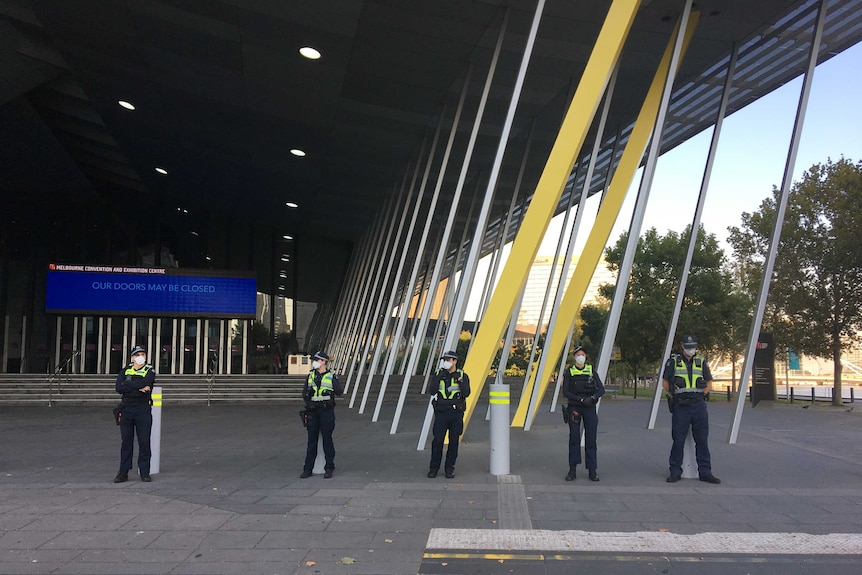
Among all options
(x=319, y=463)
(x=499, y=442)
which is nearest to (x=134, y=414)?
(x=319, y=463)

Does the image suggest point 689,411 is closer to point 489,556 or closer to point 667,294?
point 489,556

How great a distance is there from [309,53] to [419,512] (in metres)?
9.81

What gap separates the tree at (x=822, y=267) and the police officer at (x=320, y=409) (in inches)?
845

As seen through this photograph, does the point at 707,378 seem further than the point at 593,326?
No

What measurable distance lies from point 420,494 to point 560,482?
181 cm

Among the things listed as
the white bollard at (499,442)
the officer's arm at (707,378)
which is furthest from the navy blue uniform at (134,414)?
the officer's arm at (707,378)

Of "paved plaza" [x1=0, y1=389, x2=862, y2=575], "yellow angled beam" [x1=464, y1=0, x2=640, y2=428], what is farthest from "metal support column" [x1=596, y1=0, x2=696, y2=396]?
"yellow angled beam" [x1=464, y1=0, x2=640, y2=428]

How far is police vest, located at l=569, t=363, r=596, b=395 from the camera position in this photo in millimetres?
7996

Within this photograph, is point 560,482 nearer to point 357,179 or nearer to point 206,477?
point 206,477

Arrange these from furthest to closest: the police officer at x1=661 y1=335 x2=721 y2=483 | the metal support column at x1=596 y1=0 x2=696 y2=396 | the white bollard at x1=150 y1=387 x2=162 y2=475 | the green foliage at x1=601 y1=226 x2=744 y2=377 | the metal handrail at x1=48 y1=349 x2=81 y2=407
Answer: the green foliage at x1=601 y1=226 x2=744 y2=377
the metal handrail at x1=48 y1=349 x2=81 y2=407
the metal support column at x1=596 y1=0 x2=696 y2=396
the white bollard at x1=150 y1=387 x2=162 y2=475
the police officer at x1=661 y1=335 x2=721 y2=483

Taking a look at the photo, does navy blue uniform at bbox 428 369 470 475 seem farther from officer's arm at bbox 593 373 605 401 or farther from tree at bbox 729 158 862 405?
tree at bbox 729 158 862 405

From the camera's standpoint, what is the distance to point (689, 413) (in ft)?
25.5

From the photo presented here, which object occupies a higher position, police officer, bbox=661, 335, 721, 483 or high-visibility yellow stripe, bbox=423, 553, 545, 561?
police officer, bbox=661, 335, 721, 483

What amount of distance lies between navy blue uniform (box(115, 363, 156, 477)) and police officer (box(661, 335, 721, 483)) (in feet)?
20.7
